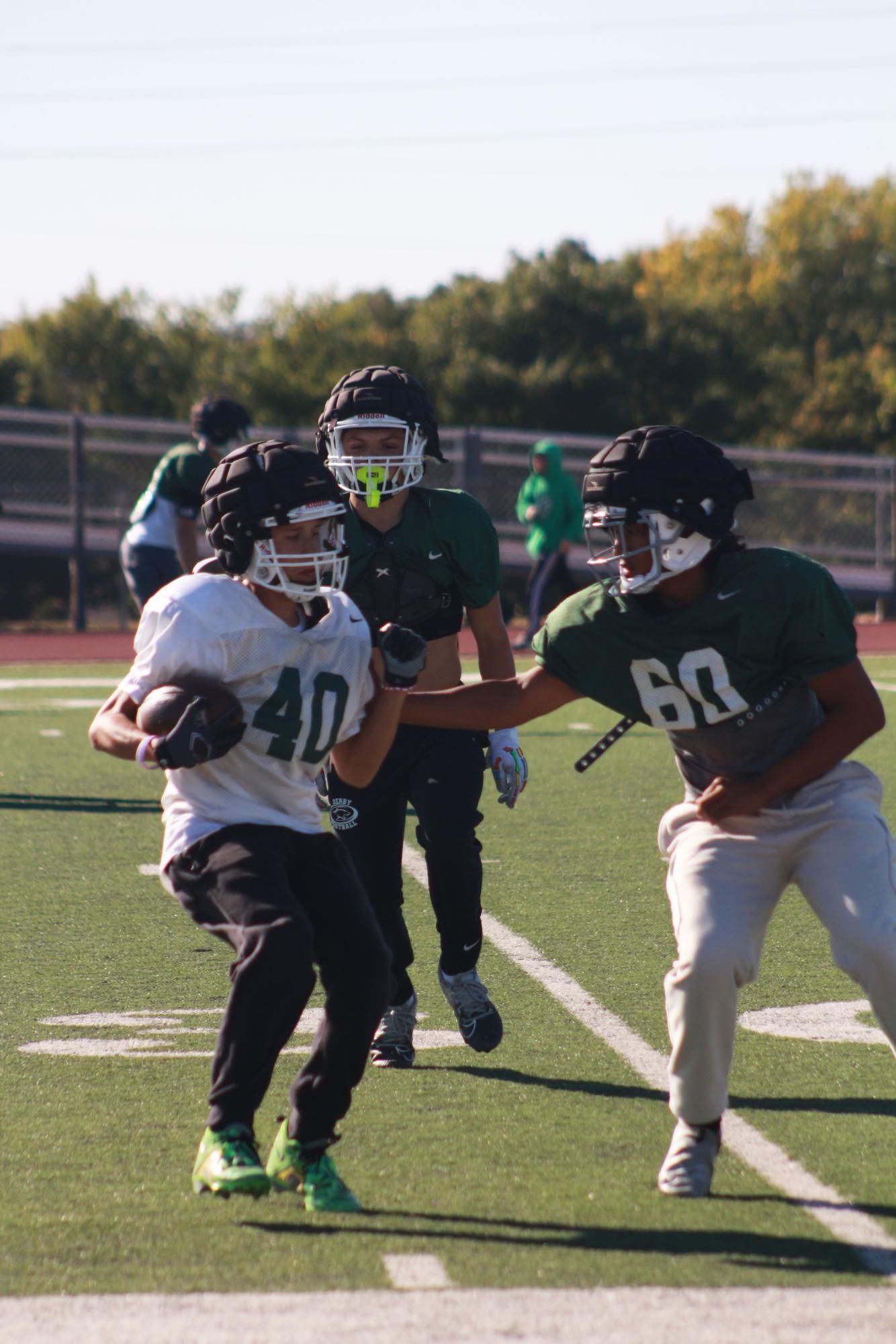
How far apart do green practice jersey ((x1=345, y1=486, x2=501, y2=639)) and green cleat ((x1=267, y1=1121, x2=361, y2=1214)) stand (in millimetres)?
1622

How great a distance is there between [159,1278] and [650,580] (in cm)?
172

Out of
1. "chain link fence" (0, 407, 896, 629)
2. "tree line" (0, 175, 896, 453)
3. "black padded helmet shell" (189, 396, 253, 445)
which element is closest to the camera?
"black padded helmet shell" (189, 396, 253, 445)

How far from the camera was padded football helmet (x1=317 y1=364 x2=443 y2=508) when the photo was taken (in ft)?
16.3

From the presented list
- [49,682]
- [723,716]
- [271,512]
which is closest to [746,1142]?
[723,716]

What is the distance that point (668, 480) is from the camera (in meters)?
3.95

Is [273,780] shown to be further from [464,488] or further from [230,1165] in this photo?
[464,488]

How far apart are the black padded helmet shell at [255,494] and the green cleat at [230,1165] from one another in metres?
1.21

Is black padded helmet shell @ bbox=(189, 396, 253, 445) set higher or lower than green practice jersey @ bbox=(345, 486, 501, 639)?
higher

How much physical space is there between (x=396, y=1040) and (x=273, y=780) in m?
1.31

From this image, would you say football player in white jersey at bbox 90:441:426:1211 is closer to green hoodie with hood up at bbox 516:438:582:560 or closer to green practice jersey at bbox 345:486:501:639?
green practice jersey at bbox 345:486:501:639

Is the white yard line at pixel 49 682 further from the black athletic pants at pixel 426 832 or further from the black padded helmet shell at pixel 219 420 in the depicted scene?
the black athletic pants at pixel 426 832

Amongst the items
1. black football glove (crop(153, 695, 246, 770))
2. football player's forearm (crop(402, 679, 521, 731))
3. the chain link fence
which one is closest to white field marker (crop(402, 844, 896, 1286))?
football player's forearm (crop(402, 679, 521, 731))

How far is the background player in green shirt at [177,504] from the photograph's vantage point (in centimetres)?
989

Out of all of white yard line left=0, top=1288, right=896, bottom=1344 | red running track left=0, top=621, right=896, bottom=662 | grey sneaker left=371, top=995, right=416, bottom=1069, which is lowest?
red running track left=0, top=621, right=896, bottom=662
